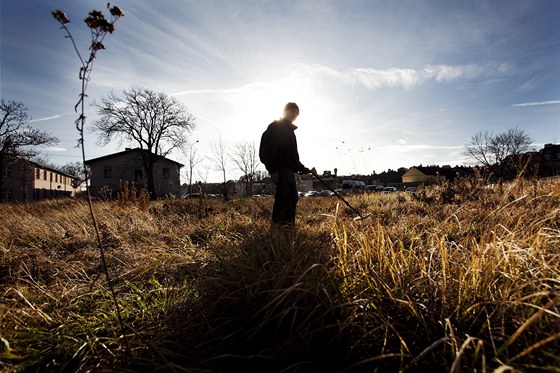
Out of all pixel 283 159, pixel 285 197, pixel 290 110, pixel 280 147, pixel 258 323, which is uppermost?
pixel 290 110

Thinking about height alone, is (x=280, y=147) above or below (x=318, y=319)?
above

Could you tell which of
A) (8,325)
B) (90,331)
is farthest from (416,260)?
(8,325)

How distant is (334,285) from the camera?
1.35 meters

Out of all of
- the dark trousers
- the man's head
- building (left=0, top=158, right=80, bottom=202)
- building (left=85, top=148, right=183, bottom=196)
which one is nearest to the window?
building (left=85, top=148, right=183, bottom=196)

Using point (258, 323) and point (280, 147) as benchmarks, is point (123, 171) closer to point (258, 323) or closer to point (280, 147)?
point (280, 147)

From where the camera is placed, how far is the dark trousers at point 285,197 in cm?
383

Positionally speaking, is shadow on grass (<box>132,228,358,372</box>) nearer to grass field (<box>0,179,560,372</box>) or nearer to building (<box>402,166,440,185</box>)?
grass field (<box>0,179,560,372</box>)

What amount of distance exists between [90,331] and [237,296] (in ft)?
2.60

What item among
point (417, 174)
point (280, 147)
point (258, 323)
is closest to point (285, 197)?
point (280, 147)

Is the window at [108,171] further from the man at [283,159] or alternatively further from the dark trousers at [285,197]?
the dark trousers at [285,197]

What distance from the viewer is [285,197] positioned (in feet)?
12.8

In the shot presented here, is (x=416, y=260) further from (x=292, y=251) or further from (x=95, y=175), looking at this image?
(x=95, y=175)

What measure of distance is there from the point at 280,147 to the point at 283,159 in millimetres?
191

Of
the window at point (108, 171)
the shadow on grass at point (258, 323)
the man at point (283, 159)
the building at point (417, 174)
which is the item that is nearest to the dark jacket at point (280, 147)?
the man at point (283, 159)
